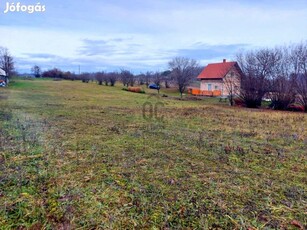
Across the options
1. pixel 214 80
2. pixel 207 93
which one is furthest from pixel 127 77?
pixel 214 80

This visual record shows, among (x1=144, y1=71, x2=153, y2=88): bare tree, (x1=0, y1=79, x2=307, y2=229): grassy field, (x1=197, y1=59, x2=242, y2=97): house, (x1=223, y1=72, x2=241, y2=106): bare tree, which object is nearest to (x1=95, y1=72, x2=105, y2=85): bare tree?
(x1=144, y1=71, x2=153, y2=88): bare tree

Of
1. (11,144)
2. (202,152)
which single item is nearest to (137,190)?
(202,152)

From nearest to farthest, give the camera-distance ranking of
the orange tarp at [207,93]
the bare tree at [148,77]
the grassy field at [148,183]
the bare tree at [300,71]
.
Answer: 1. the grassy field at [148,183]
2. the bare tree at [300,71]
3. the orange tarp at [207,93]
4. the bare tree at [148,77]

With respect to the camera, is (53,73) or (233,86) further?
(53,73)

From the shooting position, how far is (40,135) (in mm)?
4543

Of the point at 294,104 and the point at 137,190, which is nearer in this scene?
the point at 137,190

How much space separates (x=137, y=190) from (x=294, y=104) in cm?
1521

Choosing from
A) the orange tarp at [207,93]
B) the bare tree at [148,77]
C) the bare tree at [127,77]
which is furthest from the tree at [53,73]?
the orange tarp at [207,93]

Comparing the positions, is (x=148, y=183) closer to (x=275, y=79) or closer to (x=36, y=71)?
(x=275, y=79)

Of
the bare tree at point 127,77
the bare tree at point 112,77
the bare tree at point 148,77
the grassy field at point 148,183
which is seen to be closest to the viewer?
the grassy field at point 148,183

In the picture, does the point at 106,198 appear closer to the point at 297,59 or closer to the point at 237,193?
the point at 237,193

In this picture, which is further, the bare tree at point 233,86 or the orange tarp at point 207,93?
the orange tarp at point 207,93

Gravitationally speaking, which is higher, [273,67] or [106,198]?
[273,67]

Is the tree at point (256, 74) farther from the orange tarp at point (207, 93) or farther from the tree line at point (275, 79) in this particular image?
the orange tarp at point (207, 93)
